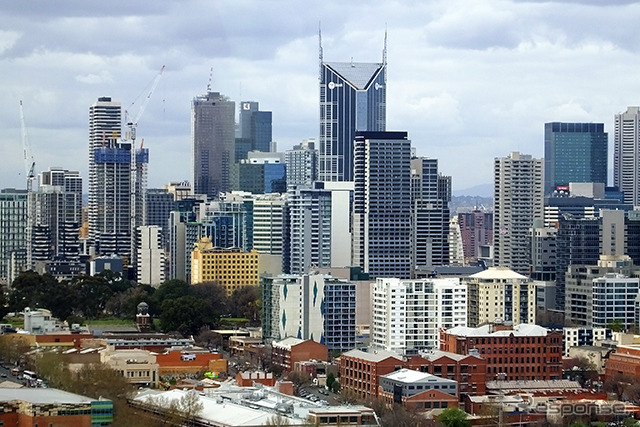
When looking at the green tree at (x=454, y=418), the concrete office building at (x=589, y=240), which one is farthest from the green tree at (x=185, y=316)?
the green tree at (x=454, y=418)

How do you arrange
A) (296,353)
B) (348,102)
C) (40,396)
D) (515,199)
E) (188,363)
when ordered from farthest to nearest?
(348,102)
(515,199)
(296,353)
(188,363)
(40,396)

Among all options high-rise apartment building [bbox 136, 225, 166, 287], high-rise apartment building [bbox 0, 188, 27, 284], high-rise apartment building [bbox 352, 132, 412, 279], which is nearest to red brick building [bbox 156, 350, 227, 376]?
high-rise apartment building [bbox 352, 132, 412, 279]

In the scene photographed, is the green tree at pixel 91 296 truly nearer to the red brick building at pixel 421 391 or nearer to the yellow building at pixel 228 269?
the yellow building at pixel 228 269

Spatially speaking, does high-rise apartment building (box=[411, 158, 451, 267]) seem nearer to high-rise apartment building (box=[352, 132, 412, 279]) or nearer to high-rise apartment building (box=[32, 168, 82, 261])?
high-rise apartment building (box=[352, 132, 412, 279])

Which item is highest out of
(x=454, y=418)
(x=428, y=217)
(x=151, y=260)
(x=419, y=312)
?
(x=428, y=217)

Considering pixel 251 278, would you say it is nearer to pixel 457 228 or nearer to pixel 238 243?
pixel 238 243

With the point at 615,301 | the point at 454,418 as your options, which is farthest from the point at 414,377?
the point at 615,301

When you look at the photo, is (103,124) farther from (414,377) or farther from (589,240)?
(414,377)

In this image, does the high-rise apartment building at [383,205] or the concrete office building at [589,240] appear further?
the high-rise apartment building at [383,205]
